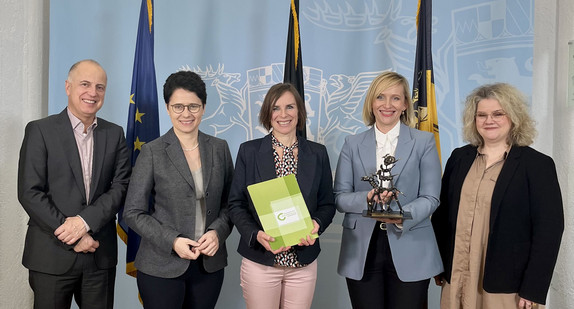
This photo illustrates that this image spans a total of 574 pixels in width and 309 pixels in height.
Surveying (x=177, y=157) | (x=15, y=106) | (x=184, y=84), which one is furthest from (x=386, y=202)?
(x=15, y=106)

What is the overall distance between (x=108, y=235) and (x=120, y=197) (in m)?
0.23

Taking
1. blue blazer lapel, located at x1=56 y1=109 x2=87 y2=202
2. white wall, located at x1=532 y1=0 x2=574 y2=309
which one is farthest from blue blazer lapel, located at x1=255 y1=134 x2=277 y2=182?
white wall, located at x1=532 y1=0 x2=574 y2=309

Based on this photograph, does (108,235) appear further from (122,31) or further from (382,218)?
(122,31)

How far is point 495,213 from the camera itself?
2.12 metres

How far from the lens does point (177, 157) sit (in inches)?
89.4

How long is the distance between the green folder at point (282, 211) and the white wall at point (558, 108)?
1690 mm

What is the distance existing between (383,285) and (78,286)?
1579mm

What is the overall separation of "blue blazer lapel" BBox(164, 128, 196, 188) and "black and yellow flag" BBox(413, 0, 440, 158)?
5.67ft

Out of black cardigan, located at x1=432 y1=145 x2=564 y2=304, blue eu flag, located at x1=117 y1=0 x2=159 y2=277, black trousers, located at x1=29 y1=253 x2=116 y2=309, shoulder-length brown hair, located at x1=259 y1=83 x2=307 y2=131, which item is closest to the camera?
black cardigan, located at x1=432 y1=145 x2=564 y2=304

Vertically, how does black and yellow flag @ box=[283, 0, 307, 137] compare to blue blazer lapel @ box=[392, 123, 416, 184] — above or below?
above

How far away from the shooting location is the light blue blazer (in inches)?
88.1

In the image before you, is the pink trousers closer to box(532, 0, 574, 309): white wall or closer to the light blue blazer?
the light blue blazer

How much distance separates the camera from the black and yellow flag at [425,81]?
3211mm

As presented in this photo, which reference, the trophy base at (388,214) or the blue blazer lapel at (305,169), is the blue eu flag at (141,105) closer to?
the blue blazer lapel at (305,169)
